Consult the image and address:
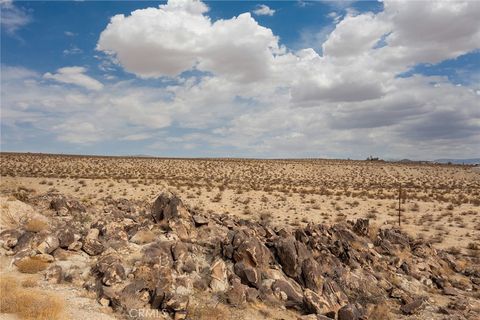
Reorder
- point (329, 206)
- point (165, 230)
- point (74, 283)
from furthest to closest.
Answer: point (329, 206), point (165, 230), point (74, 283)

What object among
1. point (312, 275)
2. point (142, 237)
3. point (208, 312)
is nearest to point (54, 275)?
point (142, 237)

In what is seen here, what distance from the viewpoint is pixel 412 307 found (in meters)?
13.9

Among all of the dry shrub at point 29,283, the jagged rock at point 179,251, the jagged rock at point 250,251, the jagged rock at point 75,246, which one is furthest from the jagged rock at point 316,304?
the dry shrub at point 29,283

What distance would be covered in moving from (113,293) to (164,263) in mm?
2236

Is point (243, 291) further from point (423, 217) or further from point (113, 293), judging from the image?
point (423, 217)

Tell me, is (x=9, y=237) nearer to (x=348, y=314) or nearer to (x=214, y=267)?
(x=214, y=267)

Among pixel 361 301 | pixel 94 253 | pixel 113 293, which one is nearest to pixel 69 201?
pixel 94 253

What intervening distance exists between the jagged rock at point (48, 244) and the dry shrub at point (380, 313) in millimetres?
12209

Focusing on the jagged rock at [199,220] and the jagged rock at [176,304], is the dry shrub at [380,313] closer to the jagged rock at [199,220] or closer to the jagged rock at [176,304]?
the jagged rock at [176,304]

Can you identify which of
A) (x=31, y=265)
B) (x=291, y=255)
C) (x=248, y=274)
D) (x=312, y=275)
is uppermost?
(x=291, y=255)

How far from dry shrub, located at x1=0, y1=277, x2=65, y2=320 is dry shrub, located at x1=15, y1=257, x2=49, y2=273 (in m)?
1.10

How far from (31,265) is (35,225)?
3111 millimetres

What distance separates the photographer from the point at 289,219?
94.6ft

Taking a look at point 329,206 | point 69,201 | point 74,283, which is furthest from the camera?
point 329,206
